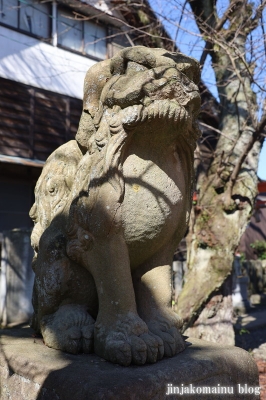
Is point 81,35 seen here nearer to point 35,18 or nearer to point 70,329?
point 35,18

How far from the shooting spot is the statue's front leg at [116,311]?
1.70 meters

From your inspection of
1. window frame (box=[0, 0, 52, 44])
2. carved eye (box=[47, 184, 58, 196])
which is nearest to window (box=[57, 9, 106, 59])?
window frame (box=[0, 0, 52, 44])

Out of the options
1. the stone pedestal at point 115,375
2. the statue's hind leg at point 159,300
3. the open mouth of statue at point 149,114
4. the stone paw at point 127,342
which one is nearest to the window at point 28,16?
the open mouth of statue at point 149,114

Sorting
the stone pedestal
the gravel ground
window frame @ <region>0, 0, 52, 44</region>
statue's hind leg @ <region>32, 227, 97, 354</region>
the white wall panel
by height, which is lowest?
the gravel ground

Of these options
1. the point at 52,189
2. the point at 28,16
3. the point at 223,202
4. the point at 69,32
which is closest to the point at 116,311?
the point at 52,189

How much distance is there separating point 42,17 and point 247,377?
26.4 feet

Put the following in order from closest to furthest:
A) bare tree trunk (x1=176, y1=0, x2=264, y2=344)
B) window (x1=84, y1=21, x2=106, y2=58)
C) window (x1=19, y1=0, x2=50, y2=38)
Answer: bare tree trunk (x1=176, y1=0, x2=264, y2=344) < window (x1=19, y1=0, x2=50, y2=38) < window (x1=84, y1=21, x2=106, y2=58)

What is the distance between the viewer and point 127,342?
170 centimetres

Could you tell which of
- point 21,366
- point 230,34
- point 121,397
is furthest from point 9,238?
point 121,397

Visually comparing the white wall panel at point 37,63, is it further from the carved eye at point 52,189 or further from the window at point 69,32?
the carved eye at point 52,189

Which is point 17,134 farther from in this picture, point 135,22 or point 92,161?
point 92,161

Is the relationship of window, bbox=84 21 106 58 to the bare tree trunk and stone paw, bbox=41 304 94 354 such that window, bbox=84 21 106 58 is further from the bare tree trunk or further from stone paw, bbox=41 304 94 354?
stone paw, bbox=41 304 94 354

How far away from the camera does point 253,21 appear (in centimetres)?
451

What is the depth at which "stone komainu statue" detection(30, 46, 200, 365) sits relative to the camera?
1.82 meters
